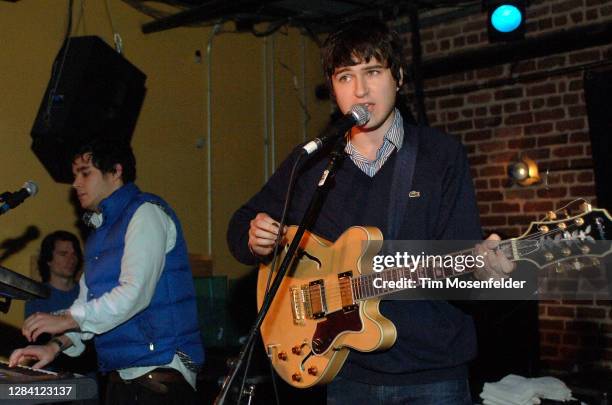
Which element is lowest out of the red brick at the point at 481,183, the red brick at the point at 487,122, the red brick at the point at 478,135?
the red brick at the point at 481,183

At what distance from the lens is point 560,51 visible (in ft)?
18.9

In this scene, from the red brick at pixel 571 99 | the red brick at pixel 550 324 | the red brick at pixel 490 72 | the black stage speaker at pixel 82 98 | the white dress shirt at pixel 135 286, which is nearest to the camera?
the white dress shirt at pixel 135 286

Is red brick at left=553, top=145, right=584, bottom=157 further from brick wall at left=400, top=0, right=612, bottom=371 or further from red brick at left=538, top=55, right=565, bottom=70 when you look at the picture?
red brick at left=538, top=55, right=565, bottom=70

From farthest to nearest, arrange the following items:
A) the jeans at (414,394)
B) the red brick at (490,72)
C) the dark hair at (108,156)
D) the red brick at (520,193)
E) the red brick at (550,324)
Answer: the red brick at (490,72), the red brick at (520,193), the red brick at (550,324), the dark hair at (108,156), the jeans at (414,394)

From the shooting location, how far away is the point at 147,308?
3324 mm

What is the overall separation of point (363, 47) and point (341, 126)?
41 cm

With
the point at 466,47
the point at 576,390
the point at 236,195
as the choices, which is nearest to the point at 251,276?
the point at 236,195

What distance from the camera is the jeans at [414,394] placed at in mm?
2238

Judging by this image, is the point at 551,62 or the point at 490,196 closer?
the point at 551,62

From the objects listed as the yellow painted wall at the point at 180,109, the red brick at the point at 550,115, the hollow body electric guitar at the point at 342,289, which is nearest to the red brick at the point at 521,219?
the red brick at the point at 550,115

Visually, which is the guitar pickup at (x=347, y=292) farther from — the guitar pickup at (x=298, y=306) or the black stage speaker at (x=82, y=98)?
the black stage speaker at (x=82, y=98)

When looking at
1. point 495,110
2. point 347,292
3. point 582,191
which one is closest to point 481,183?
point 495,110

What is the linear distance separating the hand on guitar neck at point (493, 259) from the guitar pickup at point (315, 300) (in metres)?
0.59

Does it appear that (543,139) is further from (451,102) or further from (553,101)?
(451,102)
